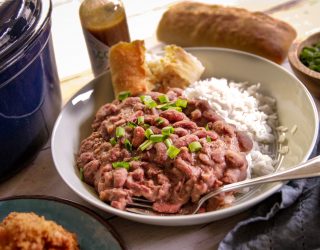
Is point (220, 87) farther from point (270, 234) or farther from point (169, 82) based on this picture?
point (270, 234)

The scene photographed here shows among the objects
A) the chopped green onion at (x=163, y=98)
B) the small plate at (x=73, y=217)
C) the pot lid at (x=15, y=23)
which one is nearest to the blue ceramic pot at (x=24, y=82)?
the pot lid at (x=15, y=23)

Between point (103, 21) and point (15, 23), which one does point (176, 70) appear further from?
point (15, 23)

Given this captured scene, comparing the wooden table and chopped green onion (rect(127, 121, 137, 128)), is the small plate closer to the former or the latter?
the wooden table

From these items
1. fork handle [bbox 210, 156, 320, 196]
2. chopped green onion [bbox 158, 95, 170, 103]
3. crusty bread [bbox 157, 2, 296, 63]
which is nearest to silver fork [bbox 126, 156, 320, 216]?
fork handle [bbox 210, 156, 320, 196]

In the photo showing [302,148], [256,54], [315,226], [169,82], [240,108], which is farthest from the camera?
[256,54]

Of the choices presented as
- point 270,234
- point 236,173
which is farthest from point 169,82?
point 270,234
